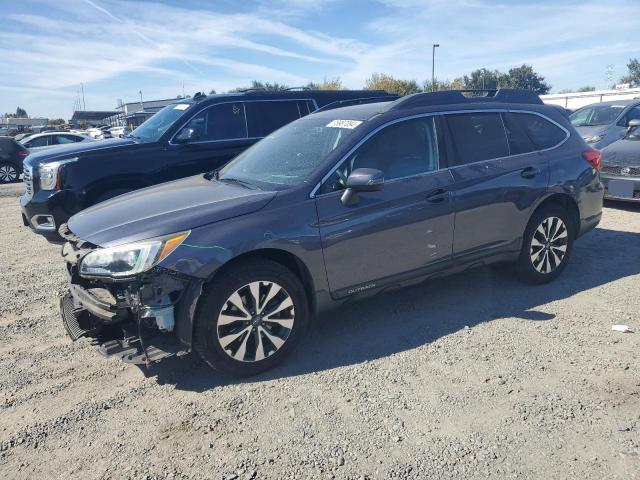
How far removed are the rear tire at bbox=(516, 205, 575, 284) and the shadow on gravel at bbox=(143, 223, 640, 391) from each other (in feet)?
0.51

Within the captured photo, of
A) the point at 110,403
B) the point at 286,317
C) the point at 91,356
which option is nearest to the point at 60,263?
the point at 91,356

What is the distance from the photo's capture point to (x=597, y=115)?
35.7ft

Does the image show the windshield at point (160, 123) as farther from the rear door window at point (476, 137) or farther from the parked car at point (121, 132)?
the rear door window at point (476, 137)

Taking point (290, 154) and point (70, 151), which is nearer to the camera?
point (290, 154)

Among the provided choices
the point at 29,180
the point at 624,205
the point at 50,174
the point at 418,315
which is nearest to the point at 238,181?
the point at 418,315

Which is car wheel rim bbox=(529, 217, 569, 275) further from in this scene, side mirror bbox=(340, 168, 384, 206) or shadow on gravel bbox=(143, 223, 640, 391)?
side mirror bbox=(340, 168, 384, 206)

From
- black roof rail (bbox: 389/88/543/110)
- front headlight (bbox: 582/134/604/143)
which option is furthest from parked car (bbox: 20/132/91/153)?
black roof rail (bbox: 389/88/543/110)

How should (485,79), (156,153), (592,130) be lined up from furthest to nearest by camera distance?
(485,79) → (592,130) → (156,153)

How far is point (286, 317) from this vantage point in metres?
3.56

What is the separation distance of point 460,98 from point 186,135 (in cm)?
365

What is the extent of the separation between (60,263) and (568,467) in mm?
5826

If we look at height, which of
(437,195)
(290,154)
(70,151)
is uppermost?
(70,151)

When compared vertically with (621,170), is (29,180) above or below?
above

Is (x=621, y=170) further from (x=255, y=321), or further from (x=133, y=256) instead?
(x=133, y=256)
